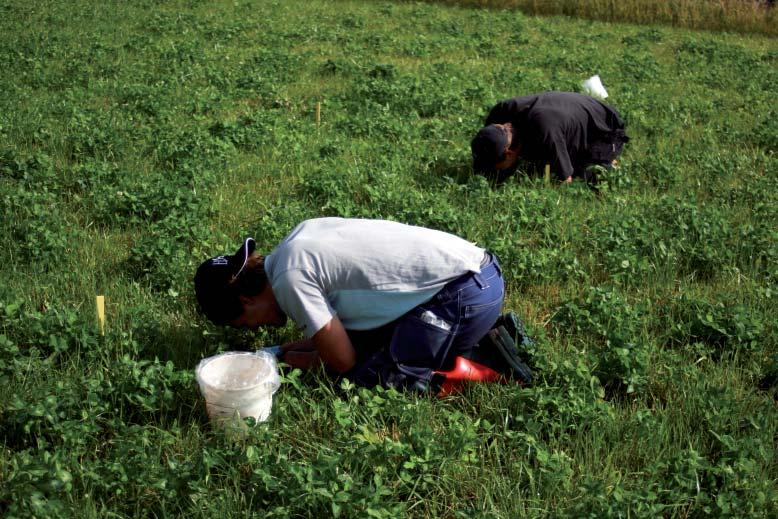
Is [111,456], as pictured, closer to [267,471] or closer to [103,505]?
[103,505]

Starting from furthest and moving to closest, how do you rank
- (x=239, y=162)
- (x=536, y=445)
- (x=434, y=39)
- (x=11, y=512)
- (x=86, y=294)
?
(x=434, y=39) → (x=239, y=162) → (x=86, y=294) → (x=536, y=445) → (x=11, y=512)

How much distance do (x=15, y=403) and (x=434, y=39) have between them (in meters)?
11.8

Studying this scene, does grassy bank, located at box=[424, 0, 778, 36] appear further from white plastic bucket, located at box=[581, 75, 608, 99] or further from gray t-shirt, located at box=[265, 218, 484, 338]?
gray t-shirt, located at box=[265, 218, 484, 338]

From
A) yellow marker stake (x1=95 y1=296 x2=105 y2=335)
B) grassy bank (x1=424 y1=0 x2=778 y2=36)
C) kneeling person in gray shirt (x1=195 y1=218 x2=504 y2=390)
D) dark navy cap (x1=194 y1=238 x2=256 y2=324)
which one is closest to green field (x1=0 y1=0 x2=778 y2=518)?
yellow marker stake (x1=95 y1=296 x2=105 y2=335)

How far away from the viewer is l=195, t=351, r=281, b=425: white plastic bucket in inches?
137

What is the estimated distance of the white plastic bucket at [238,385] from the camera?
11.4 feet

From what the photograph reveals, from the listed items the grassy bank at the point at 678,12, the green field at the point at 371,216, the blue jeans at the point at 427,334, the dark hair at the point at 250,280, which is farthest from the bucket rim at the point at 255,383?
the grassy bank at the point at 678,12

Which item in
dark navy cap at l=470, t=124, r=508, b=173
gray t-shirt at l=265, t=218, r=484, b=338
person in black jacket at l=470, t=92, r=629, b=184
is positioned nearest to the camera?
gray t-shirt at l=265, t=218, r=484, b=338

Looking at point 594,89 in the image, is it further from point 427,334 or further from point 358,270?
point 358,270

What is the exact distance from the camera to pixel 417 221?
18.9 ft

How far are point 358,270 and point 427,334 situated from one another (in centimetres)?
51

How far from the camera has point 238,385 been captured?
144 inches

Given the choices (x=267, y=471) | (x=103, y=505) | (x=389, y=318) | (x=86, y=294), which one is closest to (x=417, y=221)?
(x=389, y=318)

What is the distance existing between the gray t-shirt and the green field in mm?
419
